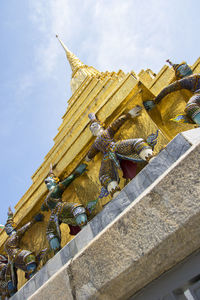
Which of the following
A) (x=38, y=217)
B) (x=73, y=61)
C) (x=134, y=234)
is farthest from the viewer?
(x=73, y=61)

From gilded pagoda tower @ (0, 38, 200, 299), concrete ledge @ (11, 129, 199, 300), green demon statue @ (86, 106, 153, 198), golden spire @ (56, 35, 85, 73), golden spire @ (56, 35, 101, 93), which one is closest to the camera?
concrete ledge @ (11, 129, 199, 300)

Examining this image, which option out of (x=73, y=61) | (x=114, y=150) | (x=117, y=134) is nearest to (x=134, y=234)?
(x=114, y=150)

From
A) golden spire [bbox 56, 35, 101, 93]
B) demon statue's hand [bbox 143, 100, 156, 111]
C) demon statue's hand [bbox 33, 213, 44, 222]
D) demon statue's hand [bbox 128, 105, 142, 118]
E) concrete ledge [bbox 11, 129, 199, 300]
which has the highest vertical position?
golden spire [bbox 56, 35, 101, 93]

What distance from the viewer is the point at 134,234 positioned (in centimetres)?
224

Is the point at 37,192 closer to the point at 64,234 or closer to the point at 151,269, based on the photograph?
the point at 64,234

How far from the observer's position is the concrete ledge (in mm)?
2096

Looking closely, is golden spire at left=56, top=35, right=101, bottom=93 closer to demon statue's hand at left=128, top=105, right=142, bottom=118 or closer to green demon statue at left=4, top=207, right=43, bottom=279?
demon statue's hand at left=128, top=105, right=142, bottom=118

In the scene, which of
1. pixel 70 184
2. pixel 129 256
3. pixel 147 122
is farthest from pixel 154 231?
pixel 70 184

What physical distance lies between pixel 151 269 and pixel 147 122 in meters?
2.57

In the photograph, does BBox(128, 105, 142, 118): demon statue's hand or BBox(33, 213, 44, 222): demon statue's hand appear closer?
BBox(128, 105, 142, 118): demon statue's hand

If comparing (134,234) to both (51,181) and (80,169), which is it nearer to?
(80,169)

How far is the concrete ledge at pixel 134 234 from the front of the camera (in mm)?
2096

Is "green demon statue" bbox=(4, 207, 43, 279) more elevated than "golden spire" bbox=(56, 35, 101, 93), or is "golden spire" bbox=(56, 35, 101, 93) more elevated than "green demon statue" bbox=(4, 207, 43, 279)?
"golden spire" bbox=(56, 35, 101, 93)

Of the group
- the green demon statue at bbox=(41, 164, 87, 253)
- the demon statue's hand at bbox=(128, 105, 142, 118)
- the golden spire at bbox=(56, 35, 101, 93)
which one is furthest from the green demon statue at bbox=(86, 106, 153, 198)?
the golden spire at bbox=(56, 35, 101, 93)
